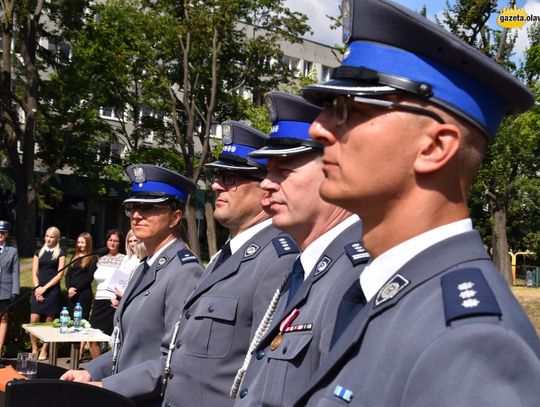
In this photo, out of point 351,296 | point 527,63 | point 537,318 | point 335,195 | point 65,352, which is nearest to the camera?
point 335,195

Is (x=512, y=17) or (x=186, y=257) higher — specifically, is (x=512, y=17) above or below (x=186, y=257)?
above

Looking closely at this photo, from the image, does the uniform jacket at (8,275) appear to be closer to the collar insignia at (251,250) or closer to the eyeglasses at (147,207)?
the eyeglasses at (147,207)

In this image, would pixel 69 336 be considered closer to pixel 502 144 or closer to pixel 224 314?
pixel 224 314

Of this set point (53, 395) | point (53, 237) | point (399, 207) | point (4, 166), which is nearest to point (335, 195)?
point (399, 207)

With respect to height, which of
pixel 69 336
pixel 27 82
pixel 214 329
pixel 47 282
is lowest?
pixel 69 336

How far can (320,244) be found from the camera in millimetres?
2984

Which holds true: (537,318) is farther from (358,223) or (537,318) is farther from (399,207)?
(399,207)

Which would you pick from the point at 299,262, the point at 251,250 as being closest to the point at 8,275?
the point at 251,250

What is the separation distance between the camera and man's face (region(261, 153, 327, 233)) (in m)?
3.12

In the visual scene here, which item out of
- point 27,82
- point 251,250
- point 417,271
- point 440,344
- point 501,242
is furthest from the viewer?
point 501,242

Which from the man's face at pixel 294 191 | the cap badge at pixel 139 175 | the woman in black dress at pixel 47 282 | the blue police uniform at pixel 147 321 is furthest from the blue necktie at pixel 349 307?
the woman in black dress at pixel 47 282

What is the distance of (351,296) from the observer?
208 cm

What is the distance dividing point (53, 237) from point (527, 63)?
20.4 metres

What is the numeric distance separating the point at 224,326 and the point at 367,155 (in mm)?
1917
